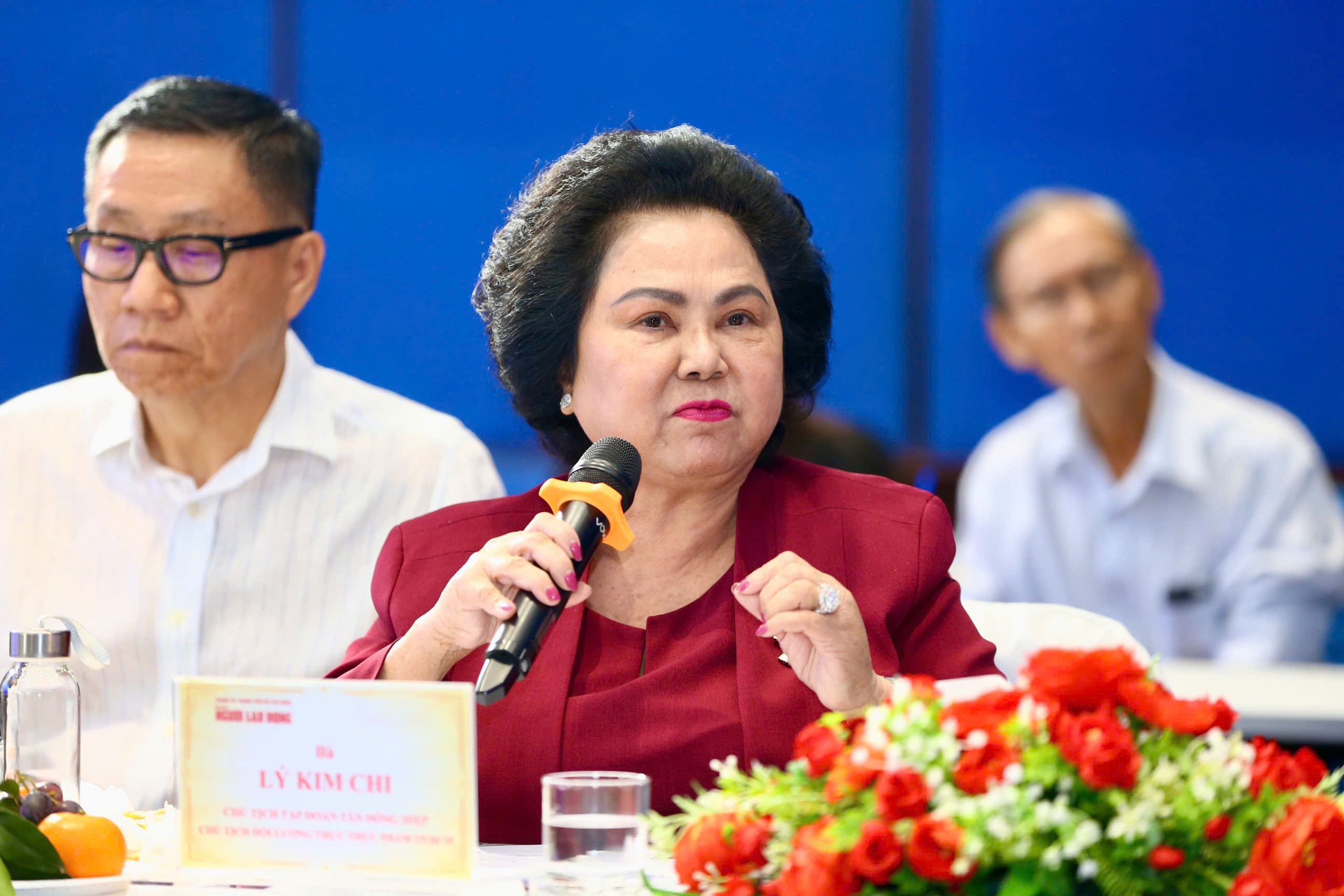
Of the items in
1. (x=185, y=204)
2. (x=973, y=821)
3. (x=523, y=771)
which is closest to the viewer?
(x=973, y=821)

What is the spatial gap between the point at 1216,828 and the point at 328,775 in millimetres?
685

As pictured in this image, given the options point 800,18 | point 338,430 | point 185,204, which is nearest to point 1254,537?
point 800,18

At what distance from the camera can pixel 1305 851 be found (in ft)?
3.02

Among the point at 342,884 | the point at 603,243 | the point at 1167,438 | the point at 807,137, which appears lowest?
the point at 342,884

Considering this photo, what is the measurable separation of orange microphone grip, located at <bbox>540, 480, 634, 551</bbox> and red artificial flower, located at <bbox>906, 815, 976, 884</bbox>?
0.57 metres

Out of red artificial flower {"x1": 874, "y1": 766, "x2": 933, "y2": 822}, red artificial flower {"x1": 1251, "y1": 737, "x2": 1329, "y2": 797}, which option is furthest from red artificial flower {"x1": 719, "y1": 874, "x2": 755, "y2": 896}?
red artificial flower {"x1": 1251, "y1": 737, "x2": 1329, "y2": 797}

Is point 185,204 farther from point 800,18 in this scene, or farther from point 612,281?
point 800,18

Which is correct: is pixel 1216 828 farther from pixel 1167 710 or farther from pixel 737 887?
pixel 737 887

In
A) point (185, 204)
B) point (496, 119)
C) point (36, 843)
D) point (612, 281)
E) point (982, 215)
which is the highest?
point (496, 119)

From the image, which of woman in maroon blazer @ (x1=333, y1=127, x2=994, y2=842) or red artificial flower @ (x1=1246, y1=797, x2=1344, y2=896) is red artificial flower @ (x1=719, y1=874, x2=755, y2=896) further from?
woman in maroon blazer @ (x1=333, y1=127, x2=994, y2=842)

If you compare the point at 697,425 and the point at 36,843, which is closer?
the point at 36,843

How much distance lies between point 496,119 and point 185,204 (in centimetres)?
222

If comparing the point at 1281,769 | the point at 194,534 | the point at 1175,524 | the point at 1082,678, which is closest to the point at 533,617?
the point at 1082,678

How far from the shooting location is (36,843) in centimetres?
123
